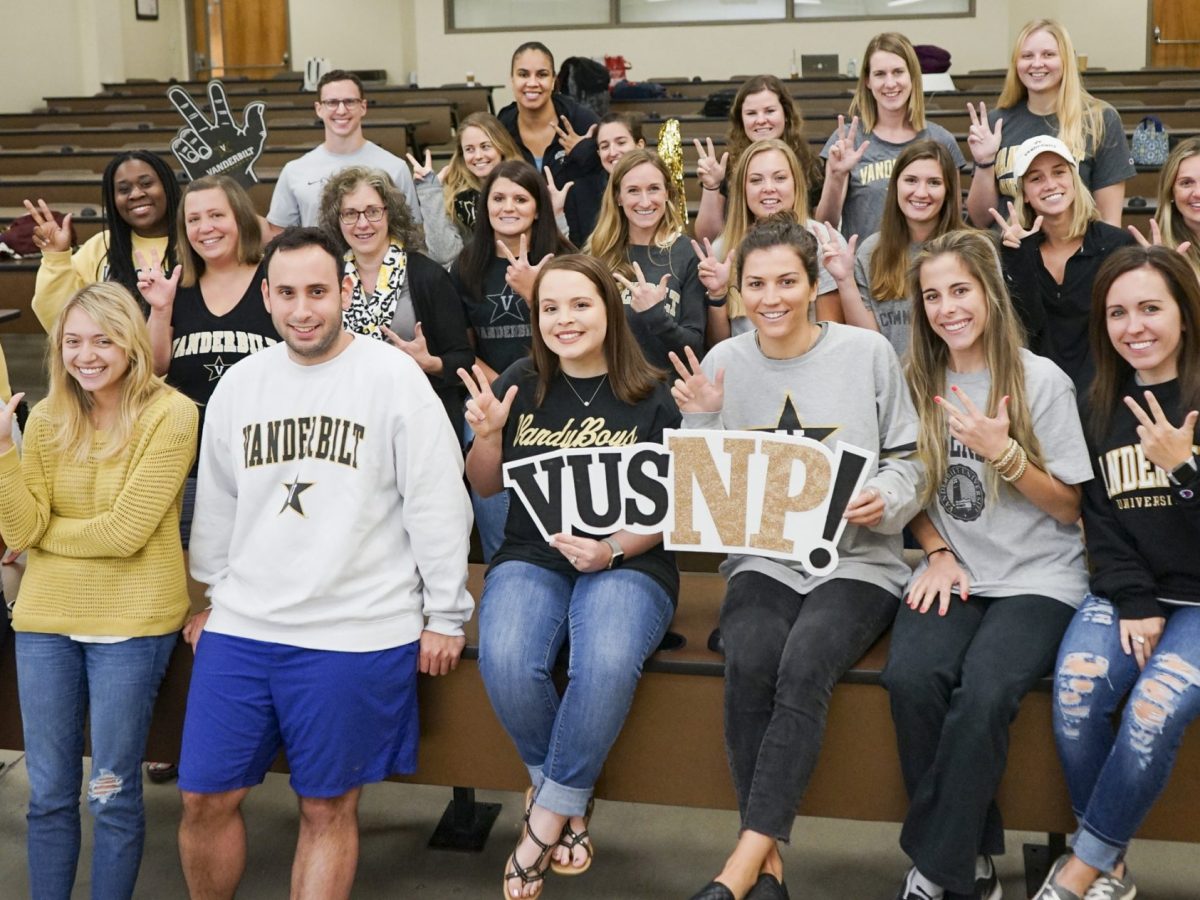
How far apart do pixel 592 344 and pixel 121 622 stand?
38.8 inches

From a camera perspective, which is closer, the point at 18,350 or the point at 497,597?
the point at 497,597

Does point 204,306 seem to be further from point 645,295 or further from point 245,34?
point 245,34

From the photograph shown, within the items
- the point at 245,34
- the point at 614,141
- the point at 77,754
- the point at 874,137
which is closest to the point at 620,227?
the point at 614,141

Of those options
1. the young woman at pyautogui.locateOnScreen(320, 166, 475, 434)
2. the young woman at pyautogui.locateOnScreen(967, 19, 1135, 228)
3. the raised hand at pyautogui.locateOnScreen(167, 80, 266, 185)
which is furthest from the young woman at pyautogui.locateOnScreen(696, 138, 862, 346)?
the raised hand at pyautogui.locateOnScreen(167, 80, 266, 185)

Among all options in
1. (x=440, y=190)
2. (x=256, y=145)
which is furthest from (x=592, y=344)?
(x=256, y=145)

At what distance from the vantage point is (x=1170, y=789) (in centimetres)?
219

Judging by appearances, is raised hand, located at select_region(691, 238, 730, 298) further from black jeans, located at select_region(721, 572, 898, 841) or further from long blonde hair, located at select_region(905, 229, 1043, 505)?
black jeans, located at select_region(721, 572, 898, 841)

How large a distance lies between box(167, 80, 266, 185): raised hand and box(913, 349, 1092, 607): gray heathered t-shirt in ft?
8.06

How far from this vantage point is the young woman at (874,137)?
3512 mm

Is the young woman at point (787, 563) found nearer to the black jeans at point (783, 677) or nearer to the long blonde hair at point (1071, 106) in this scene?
the black jeans at point (783, 677)

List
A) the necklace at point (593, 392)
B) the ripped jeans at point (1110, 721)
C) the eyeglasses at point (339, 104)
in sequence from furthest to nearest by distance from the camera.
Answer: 1. the eyeglasses at point (339, 104)
2. the necklace at point (593, 392)
3. the ripped jeans at point (1110, 721)

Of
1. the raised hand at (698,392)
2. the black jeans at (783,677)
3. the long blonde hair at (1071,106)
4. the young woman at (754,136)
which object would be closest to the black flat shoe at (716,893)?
the black jeans at (783,677)

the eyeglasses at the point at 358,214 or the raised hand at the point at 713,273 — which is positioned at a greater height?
the eyeglasses at the point at 358,214

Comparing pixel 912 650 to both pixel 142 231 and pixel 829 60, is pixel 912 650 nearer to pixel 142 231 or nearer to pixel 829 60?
pixel 142 231
